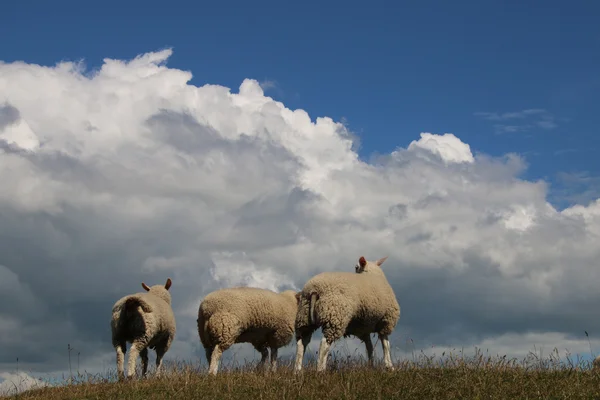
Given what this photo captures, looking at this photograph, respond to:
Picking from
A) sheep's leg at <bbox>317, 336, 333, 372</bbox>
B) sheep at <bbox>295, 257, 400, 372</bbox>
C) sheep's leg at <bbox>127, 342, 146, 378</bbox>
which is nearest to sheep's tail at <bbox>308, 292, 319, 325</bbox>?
sheep at <bbox>295, 257, 400, 372</bbox>

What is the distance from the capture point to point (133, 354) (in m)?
20.7

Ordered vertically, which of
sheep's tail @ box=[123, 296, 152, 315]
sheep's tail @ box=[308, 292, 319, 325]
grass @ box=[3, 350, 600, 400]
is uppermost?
sheep's tail @ box=[123, 296, 152, 315]

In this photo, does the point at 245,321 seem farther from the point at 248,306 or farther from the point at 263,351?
the point at 263,351

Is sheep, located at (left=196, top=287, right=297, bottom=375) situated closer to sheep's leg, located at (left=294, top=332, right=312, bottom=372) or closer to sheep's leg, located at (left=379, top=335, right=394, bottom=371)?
sheep's leg, located at (left=294, top=332, right=312, bottom=372)

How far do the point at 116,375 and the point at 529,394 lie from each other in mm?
11203

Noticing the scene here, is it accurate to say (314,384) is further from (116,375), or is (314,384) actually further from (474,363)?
(116,375)

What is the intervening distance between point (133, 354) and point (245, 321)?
3631 millimetres

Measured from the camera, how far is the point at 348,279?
18.1m

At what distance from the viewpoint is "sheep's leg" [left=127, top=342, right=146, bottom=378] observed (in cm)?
2019

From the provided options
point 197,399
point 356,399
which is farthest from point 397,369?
point 197,399

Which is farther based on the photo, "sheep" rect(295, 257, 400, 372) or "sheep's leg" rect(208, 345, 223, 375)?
"sheep's leg" rect(208, 345, 223, 375)

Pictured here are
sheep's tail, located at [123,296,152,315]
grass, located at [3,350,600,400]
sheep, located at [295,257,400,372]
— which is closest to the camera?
grass, located at [3,350,600,400]

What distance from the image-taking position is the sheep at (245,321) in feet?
64.1

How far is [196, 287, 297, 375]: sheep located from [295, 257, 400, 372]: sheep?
6.28 ft
